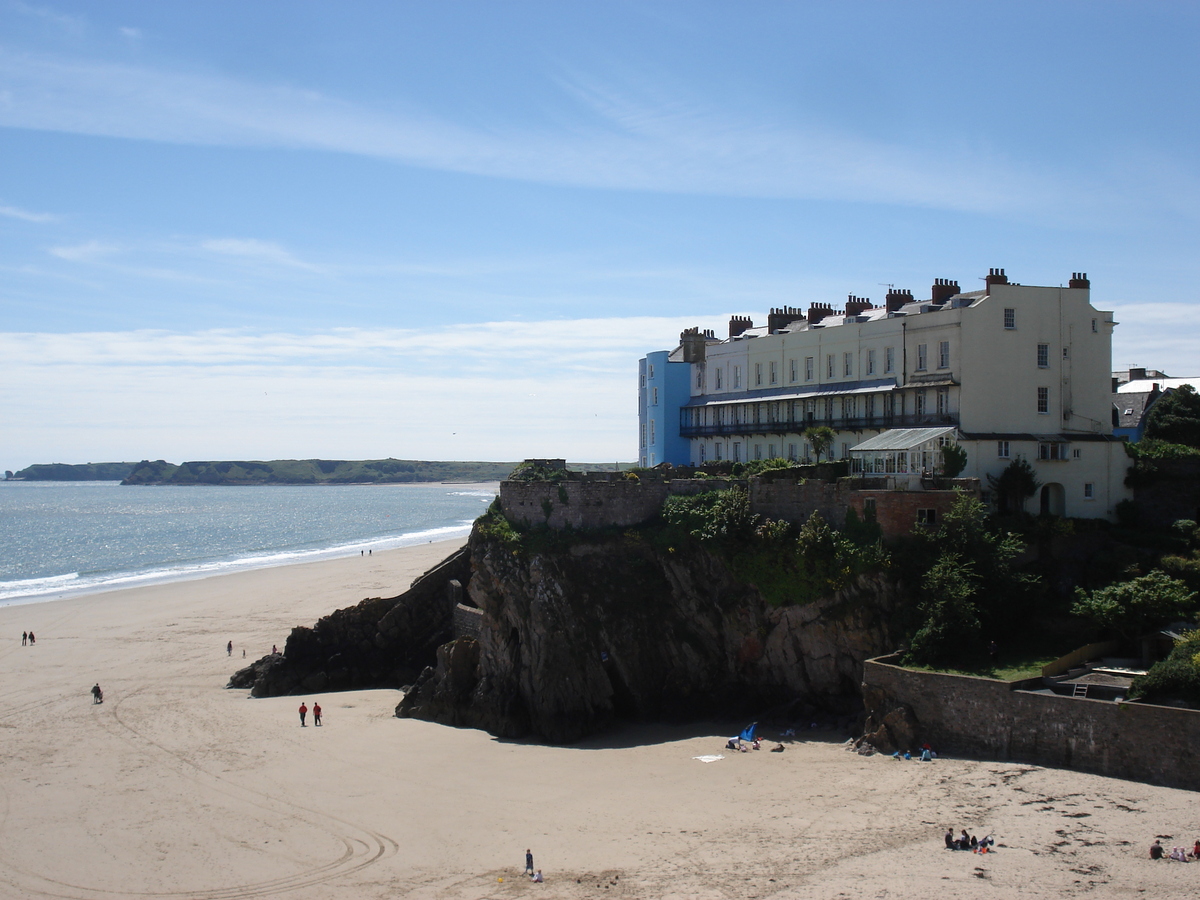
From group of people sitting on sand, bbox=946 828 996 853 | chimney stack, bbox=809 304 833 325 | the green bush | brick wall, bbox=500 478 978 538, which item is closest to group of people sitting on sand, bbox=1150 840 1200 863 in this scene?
group of people sitting on sand, bbox=946 828 996 853

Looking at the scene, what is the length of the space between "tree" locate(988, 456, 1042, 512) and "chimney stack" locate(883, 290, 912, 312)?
11745 millimetres

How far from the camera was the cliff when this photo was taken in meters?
33.2

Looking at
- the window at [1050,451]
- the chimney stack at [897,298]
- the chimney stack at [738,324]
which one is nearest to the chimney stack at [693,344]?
the chimney stack at [738,324]

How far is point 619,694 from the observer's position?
118 feet

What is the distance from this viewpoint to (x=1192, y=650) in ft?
83.5

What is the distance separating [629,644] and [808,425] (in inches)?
626

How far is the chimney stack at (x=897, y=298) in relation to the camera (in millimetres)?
45244

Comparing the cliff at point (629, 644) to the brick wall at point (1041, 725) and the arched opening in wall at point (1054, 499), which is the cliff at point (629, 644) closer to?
the brick wall at point (1041, 725)

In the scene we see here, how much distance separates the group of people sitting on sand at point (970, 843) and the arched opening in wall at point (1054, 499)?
18.6m

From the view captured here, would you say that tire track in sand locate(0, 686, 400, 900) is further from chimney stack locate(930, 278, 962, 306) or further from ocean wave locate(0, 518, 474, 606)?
ocean wave locate(0, 518, 474, 606)

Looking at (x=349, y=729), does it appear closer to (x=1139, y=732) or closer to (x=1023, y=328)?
(x=1139, y=732)

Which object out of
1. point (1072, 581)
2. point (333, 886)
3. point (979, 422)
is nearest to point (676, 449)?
point (979, 422)

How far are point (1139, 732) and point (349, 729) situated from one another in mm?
26144

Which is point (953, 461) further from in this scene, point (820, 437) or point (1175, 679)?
point (1175, 679)
